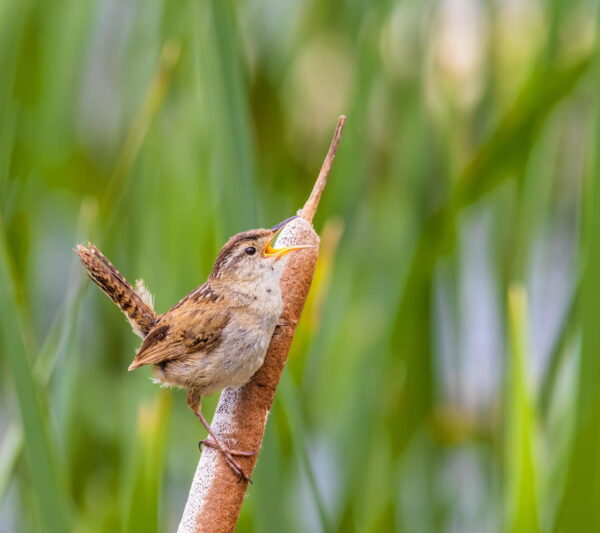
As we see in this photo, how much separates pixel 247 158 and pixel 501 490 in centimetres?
100

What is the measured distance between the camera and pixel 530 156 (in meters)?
1.41

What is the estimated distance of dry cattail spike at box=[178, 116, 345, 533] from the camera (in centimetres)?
51

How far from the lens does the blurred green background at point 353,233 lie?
0.97m

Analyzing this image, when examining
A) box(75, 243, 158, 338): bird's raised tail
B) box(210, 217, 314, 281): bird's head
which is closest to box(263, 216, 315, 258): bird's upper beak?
box(210, 217, 314, 281): bird's head

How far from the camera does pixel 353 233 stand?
5.42 ft

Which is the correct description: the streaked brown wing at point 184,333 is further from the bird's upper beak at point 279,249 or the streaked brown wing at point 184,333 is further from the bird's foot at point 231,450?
the bird's foot at point 231,450

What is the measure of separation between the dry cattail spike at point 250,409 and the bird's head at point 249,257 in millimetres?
51

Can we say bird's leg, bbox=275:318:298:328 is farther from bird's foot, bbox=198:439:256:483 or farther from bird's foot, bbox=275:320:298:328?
bird's foot, bbox=198:439:256:483

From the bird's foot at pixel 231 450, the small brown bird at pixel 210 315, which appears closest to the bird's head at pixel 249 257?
the small brown bird at pixel 210 315

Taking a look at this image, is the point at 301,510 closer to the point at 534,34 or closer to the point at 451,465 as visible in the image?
the point at 451,465

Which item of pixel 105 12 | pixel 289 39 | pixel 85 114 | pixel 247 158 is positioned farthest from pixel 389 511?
pixel 105 12

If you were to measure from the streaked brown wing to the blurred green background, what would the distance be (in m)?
0.10

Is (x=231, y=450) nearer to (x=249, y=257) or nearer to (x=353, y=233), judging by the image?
(x=249, y=257)

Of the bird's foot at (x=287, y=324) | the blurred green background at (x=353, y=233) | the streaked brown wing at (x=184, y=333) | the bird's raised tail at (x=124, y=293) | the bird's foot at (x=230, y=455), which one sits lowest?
the bird's foot at (x=230, y=455)
